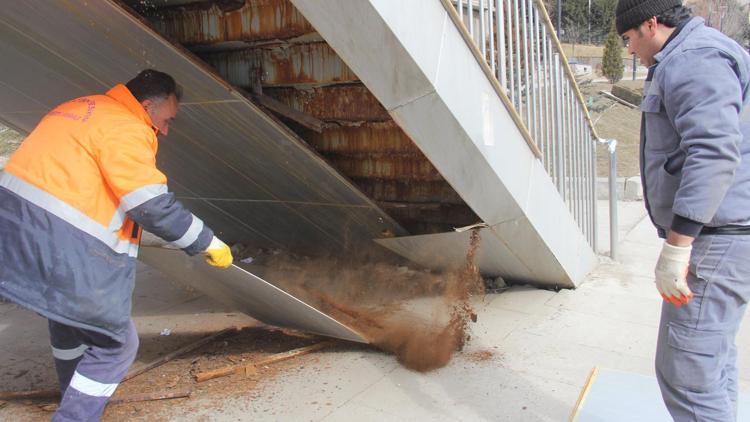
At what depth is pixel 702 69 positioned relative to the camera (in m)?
2.10

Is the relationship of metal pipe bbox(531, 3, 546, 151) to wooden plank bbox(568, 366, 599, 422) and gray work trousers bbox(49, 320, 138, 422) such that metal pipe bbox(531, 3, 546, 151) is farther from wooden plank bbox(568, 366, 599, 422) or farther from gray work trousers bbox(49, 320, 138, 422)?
gray work trousers bbox(49, 320, 138, 422)

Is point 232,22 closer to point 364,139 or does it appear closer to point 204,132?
point 204,132

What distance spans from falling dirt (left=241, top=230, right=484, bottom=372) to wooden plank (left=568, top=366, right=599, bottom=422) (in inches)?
35.6

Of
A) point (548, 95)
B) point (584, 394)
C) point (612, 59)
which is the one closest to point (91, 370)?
point (584, 394)

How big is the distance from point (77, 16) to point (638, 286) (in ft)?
15.4

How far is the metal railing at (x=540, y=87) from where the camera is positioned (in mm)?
3861

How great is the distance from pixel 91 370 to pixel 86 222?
2.35ft

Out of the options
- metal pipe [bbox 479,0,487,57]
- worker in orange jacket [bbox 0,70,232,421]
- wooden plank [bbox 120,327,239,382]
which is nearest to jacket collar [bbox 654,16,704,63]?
metal pipe [bbox 479,0,487,57]

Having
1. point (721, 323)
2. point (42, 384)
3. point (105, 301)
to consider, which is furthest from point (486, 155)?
point (42, 384)

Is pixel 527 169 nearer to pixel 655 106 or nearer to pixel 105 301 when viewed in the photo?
pixel 655 106

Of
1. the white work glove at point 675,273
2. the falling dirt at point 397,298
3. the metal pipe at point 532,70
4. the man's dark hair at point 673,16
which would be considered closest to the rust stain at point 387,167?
the falling dirt at point 397,298

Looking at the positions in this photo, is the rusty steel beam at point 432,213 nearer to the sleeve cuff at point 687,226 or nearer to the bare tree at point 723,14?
the sleeve cuff at point 687,226

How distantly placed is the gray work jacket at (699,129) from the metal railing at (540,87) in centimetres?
141

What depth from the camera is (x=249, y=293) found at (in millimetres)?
3689
